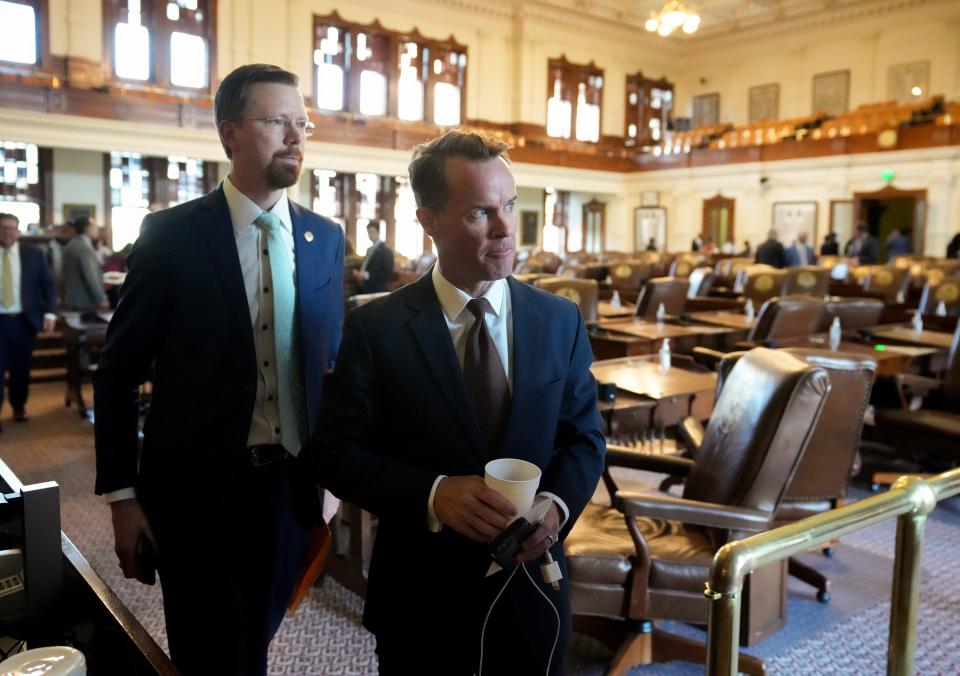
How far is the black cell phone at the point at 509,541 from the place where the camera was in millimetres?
1149

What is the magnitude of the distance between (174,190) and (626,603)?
16019mm

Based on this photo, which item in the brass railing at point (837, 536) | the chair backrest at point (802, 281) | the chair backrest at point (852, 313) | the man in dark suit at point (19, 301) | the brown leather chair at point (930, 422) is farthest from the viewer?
the chair backrest at point (802, 281)

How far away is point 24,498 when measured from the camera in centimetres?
117

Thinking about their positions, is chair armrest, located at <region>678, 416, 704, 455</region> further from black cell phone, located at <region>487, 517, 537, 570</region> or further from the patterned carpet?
black cell phone, located at <region>487, 517, 537, 570</region>

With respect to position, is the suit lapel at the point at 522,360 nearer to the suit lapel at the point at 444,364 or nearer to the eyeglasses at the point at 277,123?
the suit lapel at the point at 444,364

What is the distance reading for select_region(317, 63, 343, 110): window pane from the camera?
60.2 feet

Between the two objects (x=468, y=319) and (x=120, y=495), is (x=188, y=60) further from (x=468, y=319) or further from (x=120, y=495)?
(x=468, y=319)

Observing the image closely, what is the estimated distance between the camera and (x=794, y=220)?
1855cm

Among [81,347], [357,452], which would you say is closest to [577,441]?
[357,452]

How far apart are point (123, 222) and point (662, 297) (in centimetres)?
1279

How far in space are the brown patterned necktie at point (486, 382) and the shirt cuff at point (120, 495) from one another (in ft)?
2.27

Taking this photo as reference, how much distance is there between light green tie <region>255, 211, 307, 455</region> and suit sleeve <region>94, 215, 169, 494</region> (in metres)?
0.20

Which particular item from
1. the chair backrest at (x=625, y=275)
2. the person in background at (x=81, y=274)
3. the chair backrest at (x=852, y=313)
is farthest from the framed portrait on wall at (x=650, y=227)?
the person in background at (x=81, y=274)

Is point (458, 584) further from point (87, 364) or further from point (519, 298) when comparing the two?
point (87, 364)
